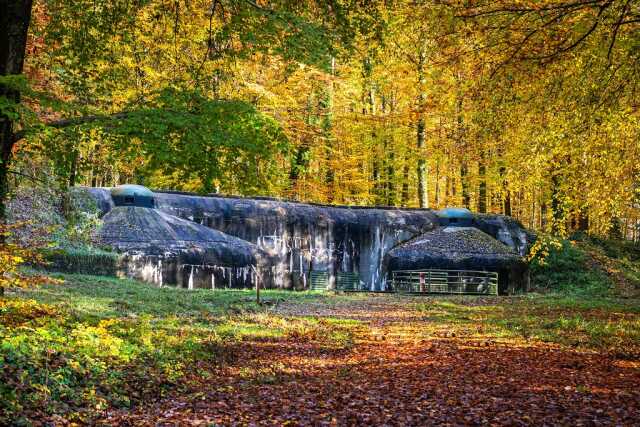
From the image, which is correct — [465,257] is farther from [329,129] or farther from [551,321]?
[551,321]

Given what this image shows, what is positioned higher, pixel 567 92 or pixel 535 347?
pixel 567 92

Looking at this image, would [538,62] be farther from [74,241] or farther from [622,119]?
[74,241]

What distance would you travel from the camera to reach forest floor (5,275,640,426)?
7.07 metres

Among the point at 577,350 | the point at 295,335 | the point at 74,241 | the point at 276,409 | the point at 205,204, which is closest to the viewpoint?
the point at 276,409

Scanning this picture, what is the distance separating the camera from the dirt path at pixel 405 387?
23.1ft

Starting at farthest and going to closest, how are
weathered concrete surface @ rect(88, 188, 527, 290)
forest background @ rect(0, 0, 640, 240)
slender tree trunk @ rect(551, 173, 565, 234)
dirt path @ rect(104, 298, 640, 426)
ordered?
weathered concrete surface @ rect(88, 188, 527, 290) < slender tree trunk @ rect(551, 173, 565, 234) < forest background @ rect(0, 0, 640, 240) < dirt path @ rect(104, 298, 640, 426)

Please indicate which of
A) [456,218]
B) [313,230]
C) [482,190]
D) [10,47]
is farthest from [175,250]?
[482,190]

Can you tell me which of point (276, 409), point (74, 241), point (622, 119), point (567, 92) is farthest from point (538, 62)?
point (74, 241)

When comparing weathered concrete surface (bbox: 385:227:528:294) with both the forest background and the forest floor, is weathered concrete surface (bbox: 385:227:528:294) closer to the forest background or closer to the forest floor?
the forest background

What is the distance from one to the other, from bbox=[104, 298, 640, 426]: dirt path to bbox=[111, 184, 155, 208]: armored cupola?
1423cm

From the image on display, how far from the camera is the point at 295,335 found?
A: 13.4 m

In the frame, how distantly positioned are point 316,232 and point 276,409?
2301 cm

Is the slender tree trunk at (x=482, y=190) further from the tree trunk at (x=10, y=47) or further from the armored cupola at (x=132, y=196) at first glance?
the tree trunk at (x=10, y=47)

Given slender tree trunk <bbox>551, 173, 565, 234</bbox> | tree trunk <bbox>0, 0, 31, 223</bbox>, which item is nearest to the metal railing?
slender tree trunk <bbox>551, 173, 565, 234</bbox>
